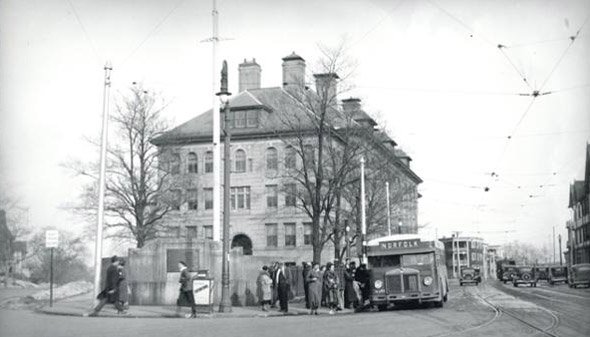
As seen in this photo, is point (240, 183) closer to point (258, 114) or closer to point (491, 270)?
point (258, 114)

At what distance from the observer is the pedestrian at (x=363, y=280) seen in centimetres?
2822

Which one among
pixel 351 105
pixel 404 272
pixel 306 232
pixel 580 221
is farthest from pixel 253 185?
pixel 580 221

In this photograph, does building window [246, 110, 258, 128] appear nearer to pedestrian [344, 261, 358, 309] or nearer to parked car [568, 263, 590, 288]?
parked car [568, 263, 590, 288]

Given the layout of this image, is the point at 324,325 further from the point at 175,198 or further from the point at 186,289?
the point at 175,198

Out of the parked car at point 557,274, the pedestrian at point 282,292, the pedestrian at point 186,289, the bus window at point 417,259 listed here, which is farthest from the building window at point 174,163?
the parked car at point 557,274

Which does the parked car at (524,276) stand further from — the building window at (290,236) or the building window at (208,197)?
the building window at (208,197)

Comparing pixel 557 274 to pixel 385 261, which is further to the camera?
pixel 557 274

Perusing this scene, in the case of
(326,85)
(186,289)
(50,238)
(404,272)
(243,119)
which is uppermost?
(243,119)

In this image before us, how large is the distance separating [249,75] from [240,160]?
30.4 ft

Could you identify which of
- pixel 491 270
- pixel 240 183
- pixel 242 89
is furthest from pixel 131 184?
pixel 491 270

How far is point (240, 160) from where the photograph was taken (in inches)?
2776

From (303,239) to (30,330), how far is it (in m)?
50.3

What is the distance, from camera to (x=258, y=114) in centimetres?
6906

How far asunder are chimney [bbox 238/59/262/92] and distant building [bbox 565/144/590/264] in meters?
39.4
